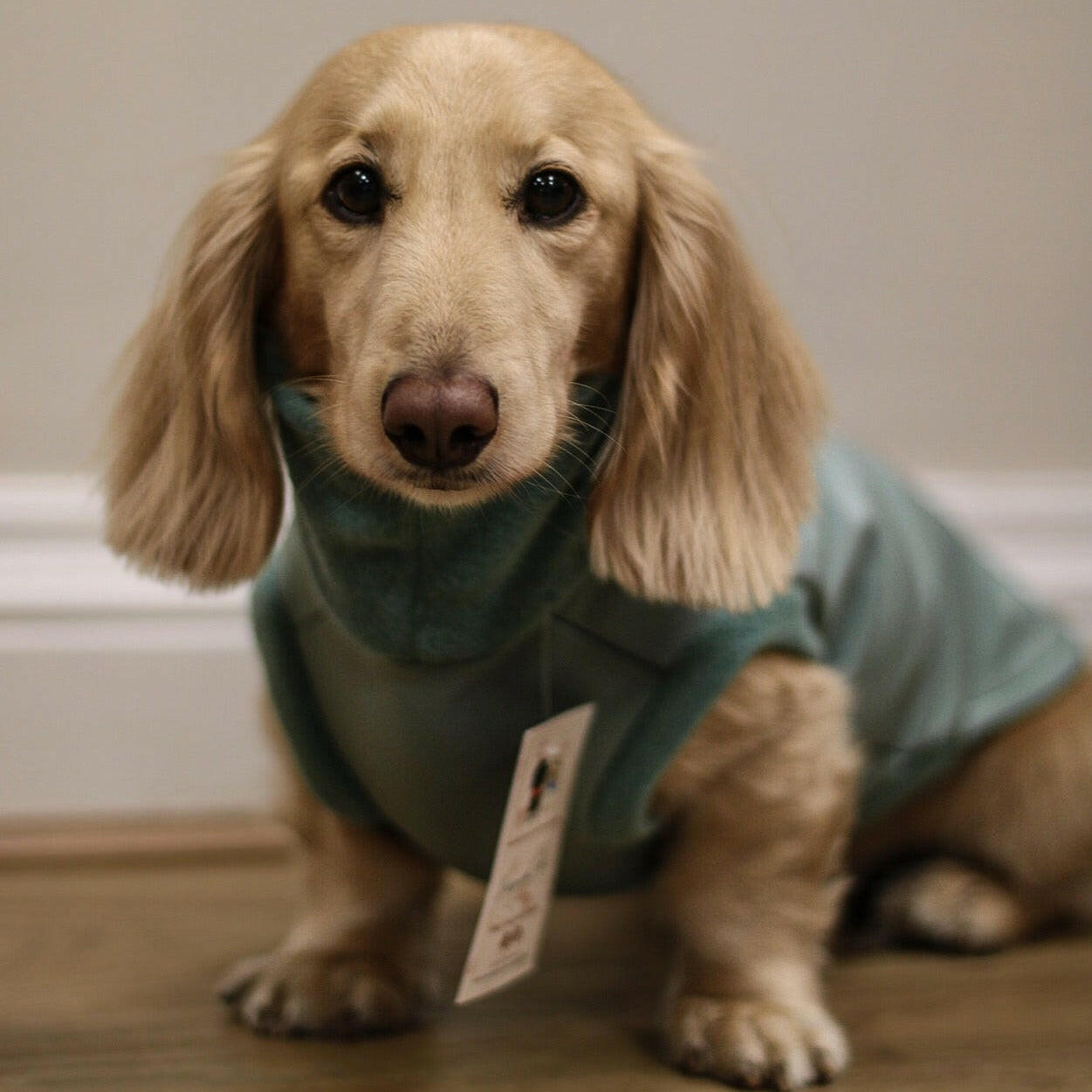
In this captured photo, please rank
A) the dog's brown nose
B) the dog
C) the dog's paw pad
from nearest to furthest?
the dog's brown nose
the dog
the dog's paw pad

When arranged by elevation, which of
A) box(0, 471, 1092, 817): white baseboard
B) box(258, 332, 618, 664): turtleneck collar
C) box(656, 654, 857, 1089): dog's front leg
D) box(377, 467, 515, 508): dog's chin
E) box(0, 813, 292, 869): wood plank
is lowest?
box(0, 813, 292, 869): wood plank

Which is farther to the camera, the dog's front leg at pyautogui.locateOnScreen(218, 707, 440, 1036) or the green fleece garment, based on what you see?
the dog's front leg at pyautogui.locateOnScreen(218, 707, 440, 1036)

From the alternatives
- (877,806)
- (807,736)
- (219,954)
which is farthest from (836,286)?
(219,954)

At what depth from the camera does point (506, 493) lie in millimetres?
1075

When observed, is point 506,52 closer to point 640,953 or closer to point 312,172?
point 312,172

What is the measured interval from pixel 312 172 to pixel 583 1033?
76 centimetres

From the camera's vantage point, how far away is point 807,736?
4.09ft

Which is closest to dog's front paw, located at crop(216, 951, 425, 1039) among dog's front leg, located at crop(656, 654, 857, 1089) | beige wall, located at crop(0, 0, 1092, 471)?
dog's front leg, located at crop(656, 654, 857, 1089)

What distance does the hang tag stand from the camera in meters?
1.11

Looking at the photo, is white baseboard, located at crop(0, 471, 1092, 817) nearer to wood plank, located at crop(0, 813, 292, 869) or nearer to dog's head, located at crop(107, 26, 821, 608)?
wood plank, located at crop(0, 813, 292, 869)

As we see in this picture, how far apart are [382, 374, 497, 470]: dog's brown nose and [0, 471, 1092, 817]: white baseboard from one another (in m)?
0.95

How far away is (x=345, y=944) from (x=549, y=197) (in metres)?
0.69

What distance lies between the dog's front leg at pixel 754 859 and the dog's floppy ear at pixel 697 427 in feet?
0.46

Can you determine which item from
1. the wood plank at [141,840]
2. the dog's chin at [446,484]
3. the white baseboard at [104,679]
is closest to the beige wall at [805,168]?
the white baseboard at [104,679]
